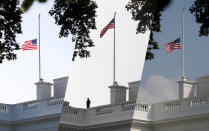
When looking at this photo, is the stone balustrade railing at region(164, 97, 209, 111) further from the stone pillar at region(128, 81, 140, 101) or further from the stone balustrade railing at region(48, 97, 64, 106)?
the stone balustrade railing at region(48, 97, 64, 106)

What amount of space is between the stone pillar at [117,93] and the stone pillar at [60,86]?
2.57 feet

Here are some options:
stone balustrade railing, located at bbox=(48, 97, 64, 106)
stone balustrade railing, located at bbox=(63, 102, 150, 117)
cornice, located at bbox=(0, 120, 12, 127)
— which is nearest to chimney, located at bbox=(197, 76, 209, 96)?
stone balustrade railing, located at bbox=(63, 102, 150, 117)

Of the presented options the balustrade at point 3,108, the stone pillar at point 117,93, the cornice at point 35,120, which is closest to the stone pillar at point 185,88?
the stone pillar at point 117,93

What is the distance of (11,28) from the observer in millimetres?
6965

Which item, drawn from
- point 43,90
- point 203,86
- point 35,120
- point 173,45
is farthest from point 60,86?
point 203,86

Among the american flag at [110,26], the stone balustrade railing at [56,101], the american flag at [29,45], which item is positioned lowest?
the stone balustrade railing at [56,101]

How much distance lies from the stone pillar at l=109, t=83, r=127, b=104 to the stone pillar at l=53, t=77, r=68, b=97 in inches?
30.8

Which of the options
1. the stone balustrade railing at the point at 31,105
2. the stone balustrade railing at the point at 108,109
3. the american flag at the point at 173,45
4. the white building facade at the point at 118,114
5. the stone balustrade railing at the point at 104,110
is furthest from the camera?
the stone balustrade railing at the point at 31,105

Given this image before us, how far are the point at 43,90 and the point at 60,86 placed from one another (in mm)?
212

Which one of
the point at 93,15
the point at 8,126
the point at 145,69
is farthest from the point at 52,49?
the point at 145,69

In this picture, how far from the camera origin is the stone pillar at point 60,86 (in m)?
6.73

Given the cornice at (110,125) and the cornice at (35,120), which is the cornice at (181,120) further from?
the cornice at (35,120)

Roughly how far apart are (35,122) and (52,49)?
3.03 feet

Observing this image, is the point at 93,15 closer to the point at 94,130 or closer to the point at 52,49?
the point at 52,49
